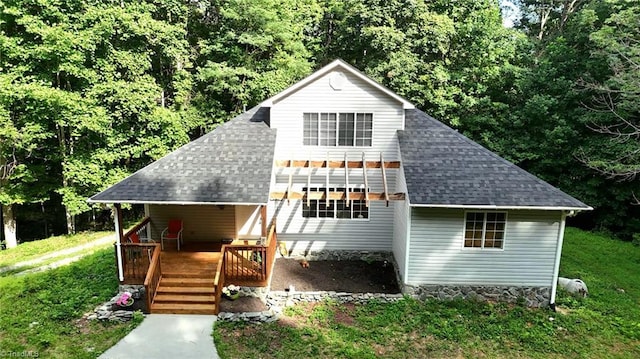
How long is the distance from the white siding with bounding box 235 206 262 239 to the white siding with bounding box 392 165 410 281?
15.1 feet

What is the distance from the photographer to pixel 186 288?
9625 millimetres

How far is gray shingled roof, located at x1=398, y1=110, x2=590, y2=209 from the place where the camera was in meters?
9.69

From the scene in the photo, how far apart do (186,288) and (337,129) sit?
6746 mm

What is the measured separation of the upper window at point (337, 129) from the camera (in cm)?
1235

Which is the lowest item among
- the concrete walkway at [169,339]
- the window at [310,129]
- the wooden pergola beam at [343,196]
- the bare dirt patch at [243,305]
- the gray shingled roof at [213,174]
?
the concrete walkway at [169,339]

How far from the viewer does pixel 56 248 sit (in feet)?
55.0

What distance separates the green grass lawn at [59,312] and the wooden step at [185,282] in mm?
1135

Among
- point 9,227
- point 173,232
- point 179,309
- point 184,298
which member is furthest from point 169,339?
point 9,227

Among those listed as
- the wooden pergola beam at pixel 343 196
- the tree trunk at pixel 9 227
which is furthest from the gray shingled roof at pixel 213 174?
the tree trunk at pixel 9 227

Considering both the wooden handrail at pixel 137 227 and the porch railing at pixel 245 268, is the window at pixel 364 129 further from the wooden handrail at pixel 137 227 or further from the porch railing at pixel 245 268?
the wooden handrail at pixel 137 227

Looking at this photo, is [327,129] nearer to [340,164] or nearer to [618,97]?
[340,164]

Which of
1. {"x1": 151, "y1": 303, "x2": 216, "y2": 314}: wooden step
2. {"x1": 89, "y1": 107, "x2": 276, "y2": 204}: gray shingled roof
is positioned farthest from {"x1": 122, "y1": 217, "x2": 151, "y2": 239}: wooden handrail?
{"x1": 151, "y1": 303, "x2": 216, "y2": 314}: wooden step

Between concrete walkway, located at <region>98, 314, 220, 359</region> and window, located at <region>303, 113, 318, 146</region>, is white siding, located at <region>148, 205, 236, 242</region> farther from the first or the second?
concrete walkway, located at <region>98, 314, 220, 359</region>

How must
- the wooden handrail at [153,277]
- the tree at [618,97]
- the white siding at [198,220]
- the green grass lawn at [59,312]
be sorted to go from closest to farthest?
the green grass lawn at [59,312], the wooden handrail at [153,277], the white siding at [198,220], the tree at [618,97]
